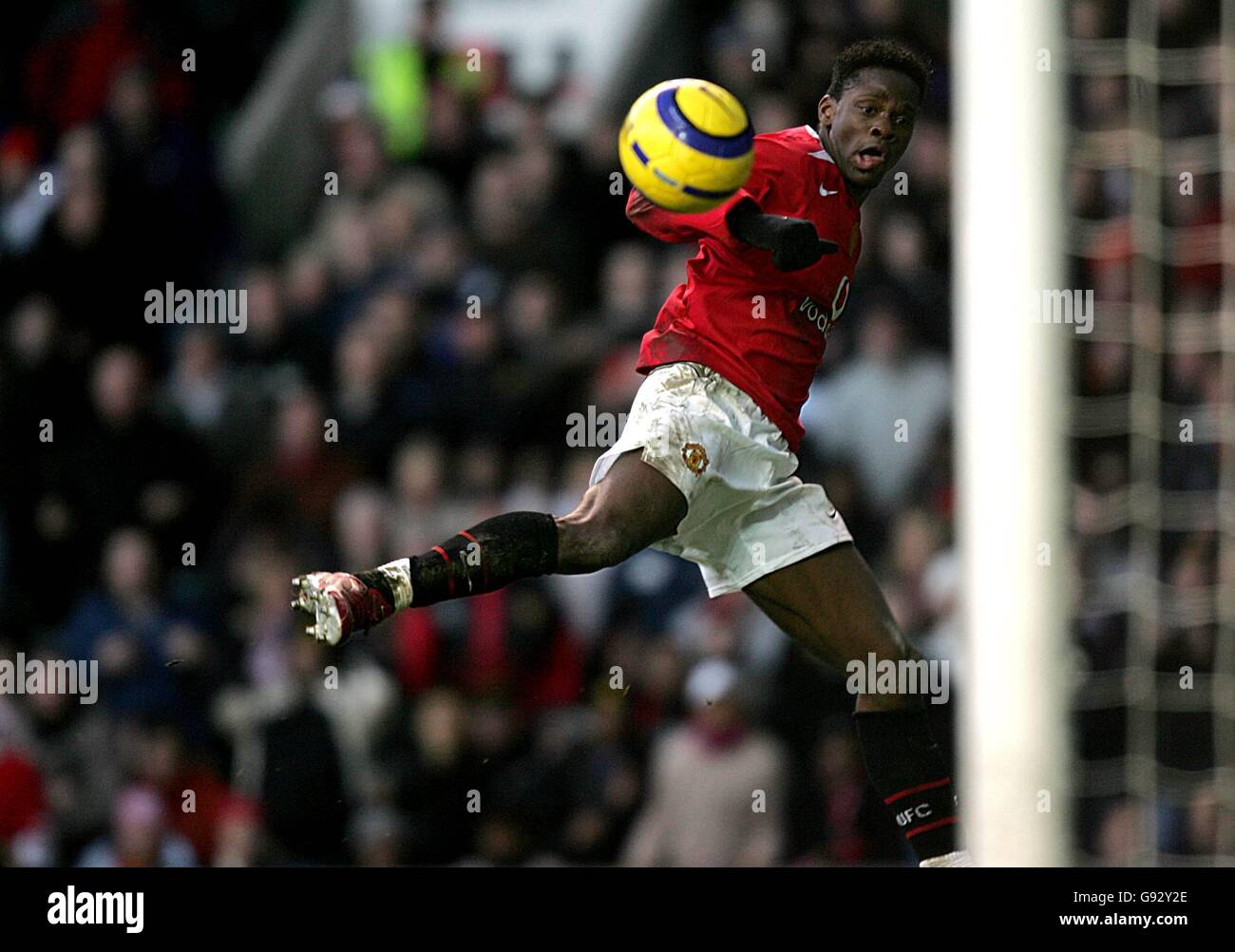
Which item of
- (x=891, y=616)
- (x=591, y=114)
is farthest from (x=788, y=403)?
(x=591, y=114)

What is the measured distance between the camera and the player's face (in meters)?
5.22

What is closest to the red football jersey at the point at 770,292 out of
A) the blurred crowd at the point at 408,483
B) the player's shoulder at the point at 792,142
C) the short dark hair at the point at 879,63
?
the player's shoulder at the point at 792,142

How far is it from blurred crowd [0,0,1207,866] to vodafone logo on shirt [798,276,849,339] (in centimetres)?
233

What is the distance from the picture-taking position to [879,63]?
17.2ft

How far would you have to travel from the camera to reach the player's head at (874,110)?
5.22 m

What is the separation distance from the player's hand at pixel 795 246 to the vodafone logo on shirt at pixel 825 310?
1.36 feet

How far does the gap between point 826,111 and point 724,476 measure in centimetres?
98

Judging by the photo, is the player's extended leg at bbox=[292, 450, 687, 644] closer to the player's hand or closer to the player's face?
the player's hand

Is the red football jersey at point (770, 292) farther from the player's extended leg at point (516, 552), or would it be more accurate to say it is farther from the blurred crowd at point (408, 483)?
the blurred crowd at point (408, 483)

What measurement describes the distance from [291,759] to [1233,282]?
394 centimetres

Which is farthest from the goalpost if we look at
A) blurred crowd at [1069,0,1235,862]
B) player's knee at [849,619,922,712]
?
blurred crowd at [1069,0,1235,862]

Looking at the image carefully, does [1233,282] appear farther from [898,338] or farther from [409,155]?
[409,155]

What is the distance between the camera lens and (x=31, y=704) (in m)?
8.18

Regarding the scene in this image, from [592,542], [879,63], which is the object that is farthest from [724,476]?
[879,63]
